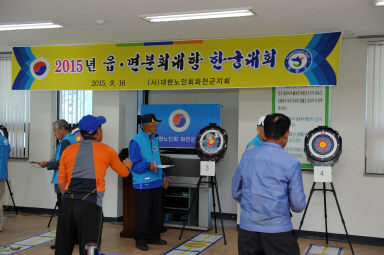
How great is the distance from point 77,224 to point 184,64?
2856mm

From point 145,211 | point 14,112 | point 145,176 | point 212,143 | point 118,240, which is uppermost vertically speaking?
point 14,112

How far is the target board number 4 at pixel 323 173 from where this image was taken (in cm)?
466

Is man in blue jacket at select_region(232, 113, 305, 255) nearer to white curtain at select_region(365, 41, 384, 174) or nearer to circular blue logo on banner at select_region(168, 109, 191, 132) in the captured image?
white curtain at select_region(365, 41, 384, 174)

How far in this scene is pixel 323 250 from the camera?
15.7 feet

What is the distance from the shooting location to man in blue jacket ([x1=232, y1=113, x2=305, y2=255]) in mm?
2365

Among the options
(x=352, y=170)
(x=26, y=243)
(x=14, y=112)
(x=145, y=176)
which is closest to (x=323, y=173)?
(x=352, y=170)

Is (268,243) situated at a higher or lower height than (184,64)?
lower

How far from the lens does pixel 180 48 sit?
5.43m

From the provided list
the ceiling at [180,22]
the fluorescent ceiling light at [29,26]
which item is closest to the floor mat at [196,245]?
the ceiling at [180,22]

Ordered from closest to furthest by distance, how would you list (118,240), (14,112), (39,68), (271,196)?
(271,196)
(118,240)
(39,68)
(14,112)

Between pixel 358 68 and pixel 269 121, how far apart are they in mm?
3170

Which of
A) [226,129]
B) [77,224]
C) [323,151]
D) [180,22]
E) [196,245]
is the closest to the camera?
[77,224]

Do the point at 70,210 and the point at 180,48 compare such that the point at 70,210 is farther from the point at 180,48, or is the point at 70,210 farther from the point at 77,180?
the point at 180,48

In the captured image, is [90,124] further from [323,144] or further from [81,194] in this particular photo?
[323,144]
